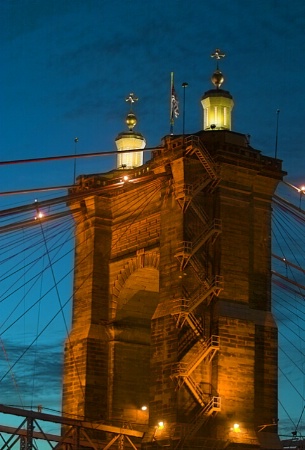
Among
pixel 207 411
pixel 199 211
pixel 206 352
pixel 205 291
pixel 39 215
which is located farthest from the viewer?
pixel 39 215

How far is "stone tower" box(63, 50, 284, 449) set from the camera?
61.3 meters

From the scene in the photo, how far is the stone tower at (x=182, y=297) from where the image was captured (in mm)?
61312

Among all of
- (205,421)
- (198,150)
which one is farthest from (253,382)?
(198,150)

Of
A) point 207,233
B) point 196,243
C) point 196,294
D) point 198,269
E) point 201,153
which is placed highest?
point 201,153

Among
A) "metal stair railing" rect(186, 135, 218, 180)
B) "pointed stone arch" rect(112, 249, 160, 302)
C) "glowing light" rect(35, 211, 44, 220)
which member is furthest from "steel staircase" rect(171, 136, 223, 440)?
"glowing light" rect(35, 211, 44, 220)

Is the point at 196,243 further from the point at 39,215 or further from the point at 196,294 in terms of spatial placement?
the point at 39,215

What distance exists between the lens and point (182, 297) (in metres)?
62.1

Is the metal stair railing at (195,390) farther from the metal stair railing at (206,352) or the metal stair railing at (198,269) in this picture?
the metal stair railing at (198,269)

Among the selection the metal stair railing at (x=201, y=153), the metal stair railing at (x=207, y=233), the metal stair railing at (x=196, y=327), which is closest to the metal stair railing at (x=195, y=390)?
the metal stair railing at (x=196, y=327)

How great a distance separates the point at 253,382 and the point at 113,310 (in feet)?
38.9

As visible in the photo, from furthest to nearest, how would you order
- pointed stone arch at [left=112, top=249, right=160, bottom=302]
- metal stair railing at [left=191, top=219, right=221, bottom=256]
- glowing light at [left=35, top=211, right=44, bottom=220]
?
pointed stone arch at [left=112, top=249, right=160, bottom=302]
glowing light at [left=35, top=211, right=44, bottom=220]
metal stair railing at [left=191, top=219, right=221, bottom=256]

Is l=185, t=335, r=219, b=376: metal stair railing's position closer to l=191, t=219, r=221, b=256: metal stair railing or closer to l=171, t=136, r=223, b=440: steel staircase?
l=171, t=136, r=223, b=440: steel staircase

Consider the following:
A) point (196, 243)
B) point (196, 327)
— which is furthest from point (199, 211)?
point (196, 327)

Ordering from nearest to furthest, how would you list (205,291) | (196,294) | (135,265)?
(205,291)
(196,294)
(135,265)
